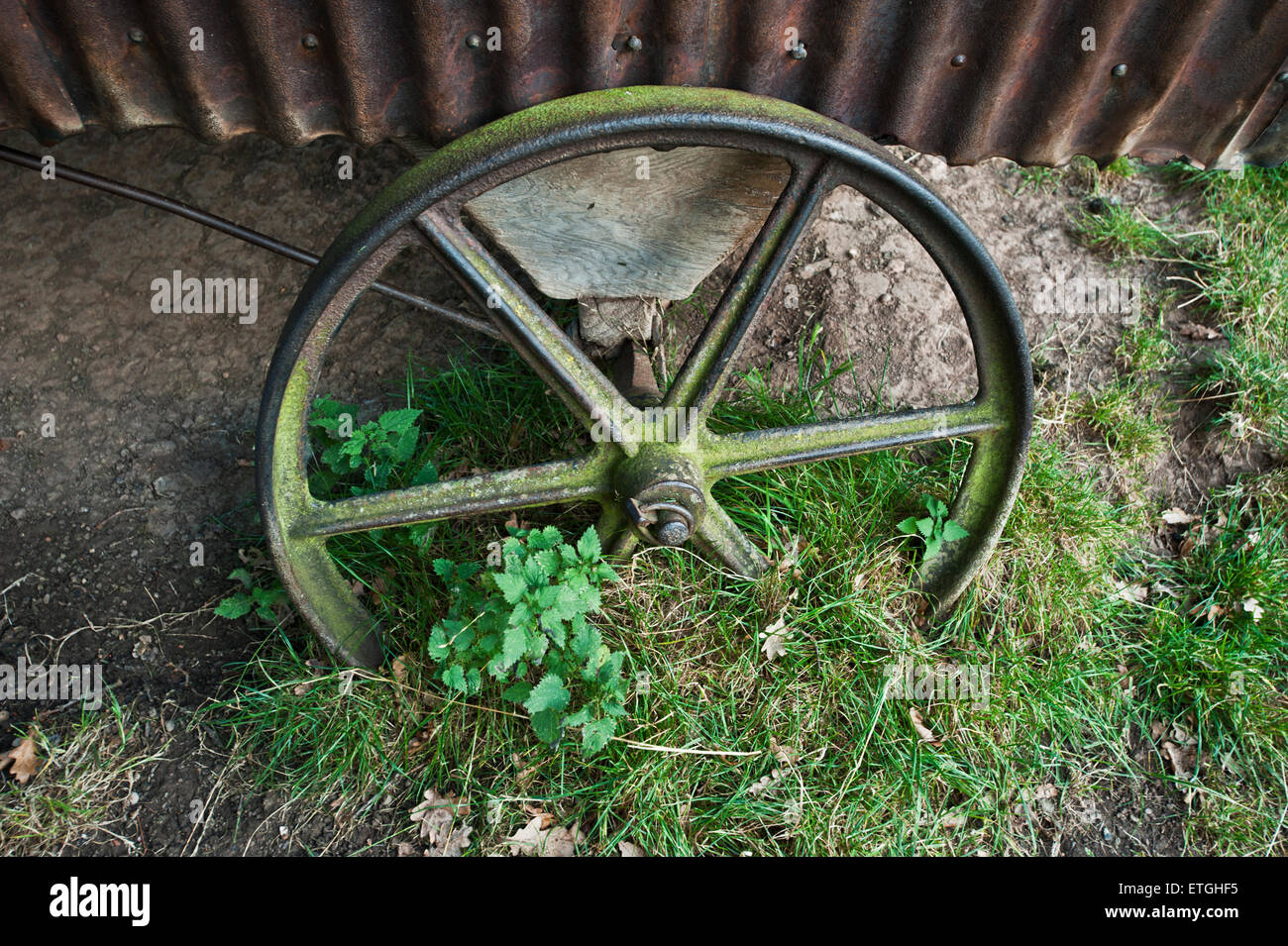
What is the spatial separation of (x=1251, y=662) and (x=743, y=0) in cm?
221

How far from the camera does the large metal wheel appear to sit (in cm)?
195

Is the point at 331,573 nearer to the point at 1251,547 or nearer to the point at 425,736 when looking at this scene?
the point at 425,736

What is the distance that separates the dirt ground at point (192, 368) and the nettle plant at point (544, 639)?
0.48 meters

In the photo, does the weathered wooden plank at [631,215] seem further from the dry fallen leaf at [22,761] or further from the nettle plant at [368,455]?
the dry fallen leaf at [22,761]

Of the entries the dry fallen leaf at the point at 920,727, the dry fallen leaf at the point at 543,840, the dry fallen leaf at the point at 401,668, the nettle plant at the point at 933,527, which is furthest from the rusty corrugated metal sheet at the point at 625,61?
the dry fallen leaf at the point at 543,840

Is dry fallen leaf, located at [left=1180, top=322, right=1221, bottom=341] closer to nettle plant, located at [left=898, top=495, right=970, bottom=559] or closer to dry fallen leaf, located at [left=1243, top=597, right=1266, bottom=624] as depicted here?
dry fallen leaf, located at [left=1243, top=597, right=1266, bottom=624]

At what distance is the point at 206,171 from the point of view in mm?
3270

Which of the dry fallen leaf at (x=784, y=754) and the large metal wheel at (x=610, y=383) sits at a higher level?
the large metal wheel at (x=610, y=383)

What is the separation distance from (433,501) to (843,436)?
0.97 metres

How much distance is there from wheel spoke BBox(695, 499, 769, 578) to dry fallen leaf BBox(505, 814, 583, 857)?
0.75m

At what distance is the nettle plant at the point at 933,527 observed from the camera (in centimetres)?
261

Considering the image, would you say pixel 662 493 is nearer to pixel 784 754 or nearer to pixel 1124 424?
pixel 784 754

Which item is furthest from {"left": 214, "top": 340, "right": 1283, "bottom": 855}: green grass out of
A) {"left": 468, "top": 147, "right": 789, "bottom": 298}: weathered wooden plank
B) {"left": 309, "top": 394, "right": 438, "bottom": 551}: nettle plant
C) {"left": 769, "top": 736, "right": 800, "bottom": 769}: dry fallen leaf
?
{"left": 468, "top": 147, "right": 789, "bottom": 298}: weathered wooden plank

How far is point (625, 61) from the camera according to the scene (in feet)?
6.81
